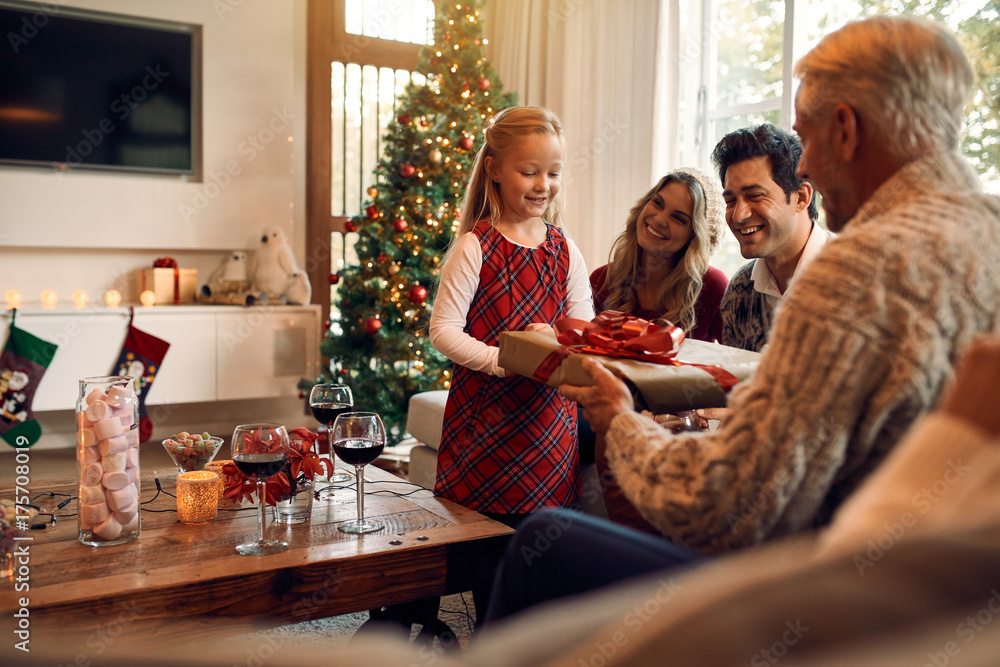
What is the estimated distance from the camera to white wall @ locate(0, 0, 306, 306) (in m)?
4.18

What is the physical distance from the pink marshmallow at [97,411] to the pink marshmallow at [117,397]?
0.5 inches

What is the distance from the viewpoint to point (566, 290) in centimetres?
208

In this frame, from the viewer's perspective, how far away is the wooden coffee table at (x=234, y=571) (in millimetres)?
1107

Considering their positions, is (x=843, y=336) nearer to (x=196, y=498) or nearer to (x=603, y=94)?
(x=196, y=498)

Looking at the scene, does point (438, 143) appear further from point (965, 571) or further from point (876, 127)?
point (965, 571)

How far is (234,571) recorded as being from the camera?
121 centimetres

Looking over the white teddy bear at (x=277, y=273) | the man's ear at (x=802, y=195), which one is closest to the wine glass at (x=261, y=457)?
the man's ear at (x=802, y=195)

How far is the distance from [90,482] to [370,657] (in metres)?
1.06

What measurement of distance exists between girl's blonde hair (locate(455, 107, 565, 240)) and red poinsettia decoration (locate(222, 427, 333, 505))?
29.7 inches

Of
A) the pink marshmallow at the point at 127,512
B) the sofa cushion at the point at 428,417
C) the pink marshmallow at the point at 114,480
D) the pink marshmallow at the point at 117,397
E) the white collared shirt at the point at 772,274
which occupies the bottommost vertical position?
the sofa cushion at the point at 428,417

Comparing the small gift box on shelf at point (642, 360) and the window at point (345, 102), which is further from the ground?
the window at point (345, 102)

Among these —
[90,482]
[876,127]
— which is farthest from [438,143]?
[876,127]

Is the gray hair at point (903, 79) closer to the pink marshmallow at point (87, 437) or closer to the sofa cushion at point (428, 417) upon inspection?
the pink marshmallow at point (87, 437)

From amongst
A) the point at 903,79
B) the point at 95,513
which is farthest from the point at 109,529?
the point at 903,79
